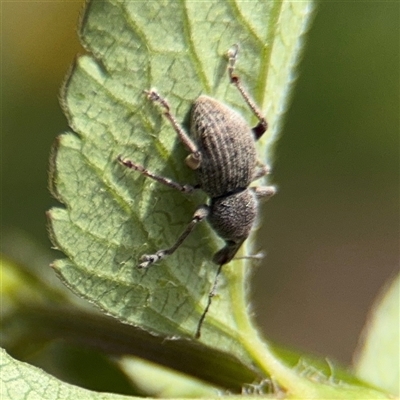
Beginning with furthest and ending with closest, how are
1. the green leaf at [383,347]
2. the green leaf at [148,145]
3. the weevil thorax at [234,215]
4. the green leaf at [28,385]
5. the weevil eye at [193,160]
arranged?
the green leaf at [383,347] → the weevil thorax at [234,215] → the weevil eye at [193,160] → the green leaf at [148,145] → the green leaf at [28,385]

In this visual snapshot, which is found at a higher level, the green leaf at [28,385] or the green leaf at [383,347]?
the green leaf at [28,385]

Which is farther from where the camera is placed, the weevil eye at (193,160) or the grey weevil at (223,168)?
the weevil eye at (193,160)

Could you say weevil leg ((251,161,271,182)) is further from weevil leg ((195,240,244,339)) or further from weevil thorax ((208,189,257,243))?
weevil leg ((195,240,244,339))

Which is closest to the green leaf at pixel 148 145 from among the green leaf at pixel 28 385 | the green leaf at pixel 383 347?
the green leaf at pixel 28 385

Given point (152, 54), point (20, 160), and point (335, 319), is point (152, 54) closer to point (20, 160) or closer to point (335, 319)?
point (20, 160)

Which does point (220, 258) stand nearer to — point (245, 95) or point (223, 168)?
point (223, 168)

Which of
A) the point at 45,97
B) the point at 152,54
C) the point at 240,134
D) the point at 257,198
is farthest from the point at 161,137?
the point at 45,97

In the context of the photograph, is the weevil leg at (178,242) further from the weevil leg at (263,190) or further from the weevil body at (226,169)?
the weevil leg at (263,190)
